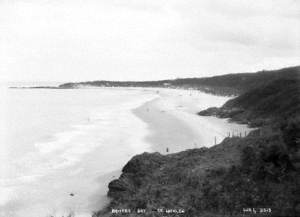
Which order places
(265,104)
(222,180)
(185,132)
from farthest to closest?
1. (265,104)
2. (185,132)
3. (222,180)

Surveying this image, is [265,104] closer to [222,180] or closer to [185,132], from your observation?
[185,132]

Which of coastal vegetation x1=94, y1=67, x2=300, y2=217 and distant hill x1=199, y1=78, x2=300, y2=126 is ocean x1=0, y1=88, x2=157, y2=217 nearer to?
coastal vegetation x1=94, y1=67, x2=300, y2=217

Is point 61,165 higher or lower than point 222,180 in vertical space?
lower

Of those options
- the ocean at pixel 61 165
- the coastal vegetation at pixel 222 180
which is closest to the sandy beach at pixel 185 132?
the ocean at pixel 61 165

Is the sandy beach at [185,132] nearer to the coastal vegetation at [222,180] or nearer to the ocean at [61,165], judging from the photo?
the ocean at [61,165]

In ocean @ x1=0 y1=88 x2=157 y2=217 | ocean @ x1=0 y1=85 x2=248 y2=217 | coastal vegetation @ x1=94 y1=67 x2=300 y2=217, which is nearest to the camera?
coastal vegetation @ x1=94 y1=67 x2=300 y2=217

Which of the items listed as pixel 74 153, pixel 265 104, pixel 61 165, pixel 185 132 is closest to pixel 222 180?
pixel 61 165

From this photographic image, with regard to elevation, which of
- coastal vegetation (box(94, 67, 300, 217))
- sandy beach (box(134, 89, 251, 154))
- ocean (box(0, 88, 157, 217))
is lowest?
ocean (box(0, 88, 157, 217))

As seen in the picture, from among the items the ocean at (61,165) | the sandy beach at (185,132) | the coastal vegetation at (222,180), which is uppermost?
the coastal vegetation at (222,180)

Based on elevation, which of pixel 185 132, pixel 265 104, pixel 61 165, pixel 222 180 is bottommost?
pixel 61 165

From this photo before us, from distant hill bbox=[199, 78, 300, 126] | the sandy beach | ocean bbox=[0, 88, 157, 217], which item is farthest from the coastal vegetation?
distant hill bbox=[199, 78, 300, 126]
